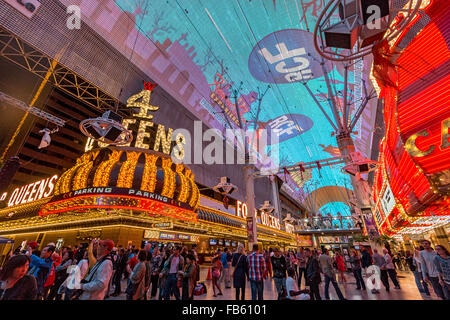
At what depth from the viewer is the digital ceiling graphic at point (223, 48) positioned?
15.2 meters

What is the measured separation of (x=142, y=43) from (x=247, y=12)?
9500 millimetres

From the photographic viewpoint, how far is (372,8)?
345 centimetres

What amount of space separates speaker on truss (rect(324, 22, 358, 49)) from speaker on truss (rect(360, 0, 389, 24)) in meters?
0.24

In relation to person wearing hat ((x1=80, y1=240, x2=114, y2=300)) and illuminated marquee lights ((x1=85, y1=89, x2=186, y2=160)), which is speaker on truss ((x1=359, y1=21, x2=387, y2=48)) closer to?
person wearing hat ((x1=80, y1=240, x2=114, y2=300))

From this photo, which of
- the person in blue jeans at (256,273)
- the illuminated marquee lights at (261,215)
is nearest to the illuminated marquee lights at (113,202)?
the person in blue jeans at (256,273)

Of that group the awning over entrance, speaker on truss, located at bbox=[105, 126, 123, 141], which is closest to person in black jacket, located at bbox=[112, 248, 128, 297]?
speaker on truss, located at bbox=[105, 126, 123, 141]

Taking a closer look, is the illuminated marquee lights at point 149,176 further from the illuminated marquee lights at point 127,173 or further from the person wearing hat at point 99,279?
the person wearing hat at point 99,279

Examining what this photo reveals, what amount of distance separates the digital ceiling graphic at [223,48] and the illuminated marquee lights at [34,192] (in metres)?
12.2

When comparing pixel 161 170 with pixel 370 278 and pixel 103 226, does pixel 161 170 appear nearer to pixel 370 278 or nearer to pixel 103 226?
pixel 103 226

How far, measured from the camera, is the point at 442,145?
3.27 metres

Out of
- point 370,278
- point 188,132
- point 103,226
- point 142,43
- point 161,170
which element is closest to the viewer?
point 370,278

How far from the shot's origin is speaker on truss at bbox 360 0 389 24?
Answer: 341 centimetres

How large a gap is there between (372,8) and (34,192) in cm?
2362

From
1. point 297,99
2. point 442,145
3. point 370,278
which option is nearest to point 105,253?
point 442,145
